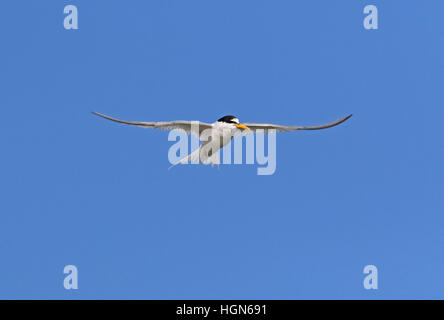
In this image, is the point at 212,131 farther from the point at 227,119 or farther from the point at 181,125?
the point at 181,125

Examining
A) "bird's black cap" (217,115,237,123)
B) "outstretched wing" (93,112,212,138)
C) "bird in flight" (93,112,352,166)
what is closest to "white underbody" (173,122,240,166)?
"bird in flight" (93,112,352,166)

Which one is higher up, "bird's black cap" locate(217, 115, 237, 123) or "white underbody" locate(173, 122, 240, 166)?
"bird's black cap" locate(217, 115, 237, 123)

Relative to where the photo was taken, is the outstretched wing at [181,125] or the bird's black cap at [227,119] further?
the bird's black cap at [227,119]

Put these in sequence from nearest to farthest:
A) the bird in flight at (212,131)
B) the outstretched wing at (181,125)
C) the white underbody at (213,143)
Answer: the outstretched wing at (181,125)
the bird in flight at (212,131)
the white underbody at (213,143)

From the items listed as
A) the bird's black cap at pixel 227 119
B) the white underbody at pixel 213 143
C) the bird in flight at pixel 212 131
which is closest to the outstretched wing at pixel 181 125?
the bird in flight at pixel 212 131

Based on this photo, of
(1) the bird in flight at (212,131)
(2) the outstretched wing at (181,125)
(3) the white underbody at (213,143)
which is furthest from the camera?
(3) the white underbody at (213,143)

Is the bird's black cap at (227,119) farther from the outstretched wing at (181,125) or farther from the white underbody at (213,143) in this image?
the outstretched wing at (181,125)

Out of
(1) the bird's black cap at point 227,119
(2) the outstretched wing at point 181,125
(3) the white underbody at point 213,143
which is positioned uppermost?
(1) the bird's black cap at point 227,119

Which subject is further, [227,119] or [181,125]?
[227,119]

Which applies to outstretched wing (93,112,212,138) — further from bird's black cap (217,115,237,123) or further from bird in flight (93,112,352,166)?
bird's black cap (217,115,237,123)

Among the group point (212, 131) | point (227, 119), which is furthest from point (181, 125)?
point (227, 119)

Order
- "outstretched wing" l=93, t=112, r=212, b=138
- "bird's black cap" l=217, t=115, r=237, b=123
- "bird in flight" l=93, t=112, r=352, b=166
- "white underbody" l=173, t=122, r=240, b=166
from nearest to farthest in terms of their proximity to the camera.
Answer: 1. "outstretched wing" l=93, t=112, r=212, b=138
2. "bird in flight" l=93, t=112, r=352, b=166
3. "white underbody" l=173, t=122, r=240, b=166
4. "bird's black cap" l=217, t=115, r=237, b=123

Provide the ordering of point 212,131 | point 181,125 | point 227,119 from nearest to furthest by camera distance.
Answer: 1. point 181,125
2. point 212,131
3. point 227,119
